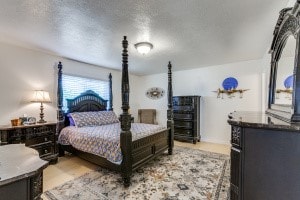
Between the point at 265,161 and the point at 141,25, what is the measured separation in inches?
87.1

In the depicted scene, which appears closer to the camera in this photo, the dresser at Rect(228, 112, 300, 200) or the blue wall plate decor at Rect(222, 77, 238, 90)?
the dresser at Rect(228, 112, 300, 200)

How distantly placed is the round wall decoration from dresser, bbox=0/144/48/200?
5288 mm

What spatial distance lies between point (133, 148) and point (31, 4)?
2.41m

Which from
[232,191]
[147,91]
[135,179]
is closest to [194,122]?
[147,91]

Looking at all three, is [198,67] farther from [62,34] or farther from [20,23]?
[20,23]

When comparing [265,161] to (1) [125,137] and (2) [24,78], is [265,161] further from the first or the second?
(2) [24,78]

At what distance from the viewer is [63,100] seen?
4.12m

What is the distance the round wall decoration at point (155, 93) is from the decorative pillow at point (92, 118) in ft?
7.28

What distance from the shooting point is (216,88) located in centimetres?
505

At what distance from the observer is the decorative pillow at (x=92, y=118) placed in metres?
3.81

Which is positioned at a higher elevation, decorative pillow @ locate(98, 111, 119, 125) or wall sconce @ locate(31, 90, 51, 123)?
wall sconce @ locate(31, 90, 51, 123)

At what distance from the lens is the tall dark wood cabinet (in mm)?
4938

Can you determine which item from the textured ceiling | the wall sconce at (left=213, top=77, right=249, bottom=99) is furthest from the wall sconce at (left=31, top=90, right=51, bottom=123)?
the wall sconce at (left=213, top=77, right=249, bottom=99)

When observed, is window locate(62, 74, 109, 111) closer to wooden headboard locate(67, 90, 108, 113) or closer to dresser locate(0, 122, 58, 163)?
wooden headboard locate(67, 90, 108, 113)
